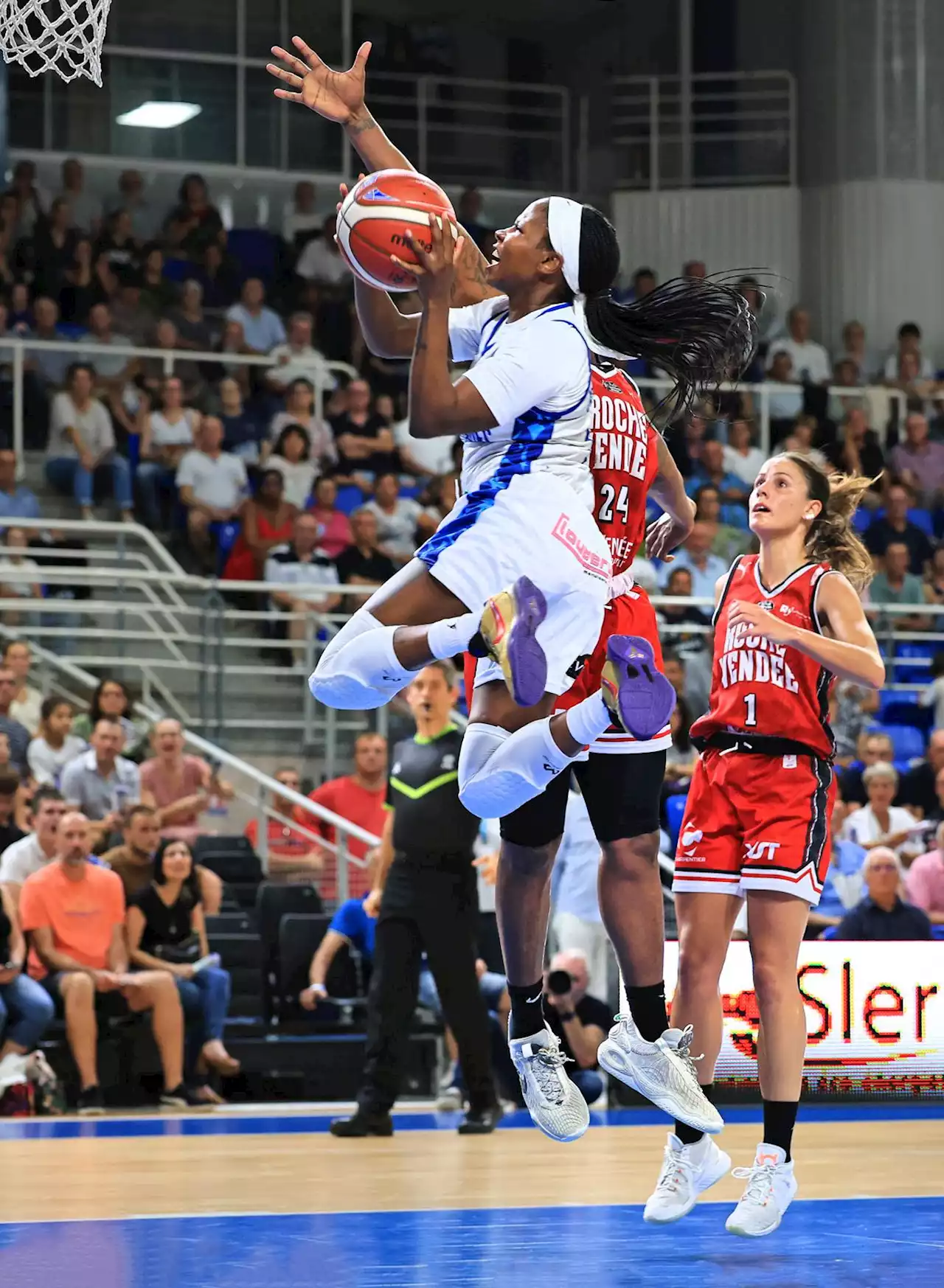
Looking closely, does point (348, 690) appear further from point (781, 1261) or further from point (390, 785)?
point (390, 785)

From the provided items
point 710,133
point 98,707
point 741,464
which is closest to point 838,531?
point 98,707

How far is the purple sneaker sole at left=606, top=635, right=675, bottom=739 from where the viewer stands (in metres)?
5.07

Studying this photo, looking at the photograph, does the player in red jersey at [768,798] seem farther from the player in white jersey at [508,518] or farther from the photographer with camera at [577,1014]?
the photographer with camera at [577,1014]

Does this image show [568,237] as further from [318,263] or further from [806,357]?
[806,357]

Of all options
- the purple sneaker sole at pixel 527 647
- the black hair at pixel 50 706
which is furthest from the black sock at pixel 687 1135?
the black hair at pixel 50 706

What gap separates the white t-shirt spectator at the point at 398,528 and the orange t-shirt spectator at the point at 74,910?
4791 millimetres

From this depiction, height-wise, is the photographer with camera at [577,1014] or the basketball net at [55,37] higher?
the basketball net at [55,37]

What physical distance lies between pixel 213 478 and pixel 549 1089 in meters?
9.52

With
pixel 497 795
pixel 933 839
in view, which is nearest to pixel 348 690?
pixel 497 795

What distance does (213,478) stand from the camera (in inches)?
575

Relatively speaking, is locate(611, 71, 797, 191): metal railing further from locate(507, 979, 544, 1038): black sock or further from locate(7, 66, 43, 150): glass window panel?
locate(507, 979, 544, 1038): black sock

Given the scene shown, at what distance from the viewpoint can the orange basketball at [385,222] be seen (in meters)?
5.02

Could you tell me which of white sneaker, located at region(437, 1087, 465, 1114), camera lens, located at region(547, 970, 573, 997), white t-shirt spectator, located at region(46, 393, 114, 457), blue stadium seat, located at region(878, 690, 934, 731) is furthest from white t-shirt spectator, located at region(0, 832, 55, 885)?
blue stadium seat, located at region(878, 690, 934, 731)

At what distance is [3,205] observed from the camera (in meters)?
16.0
